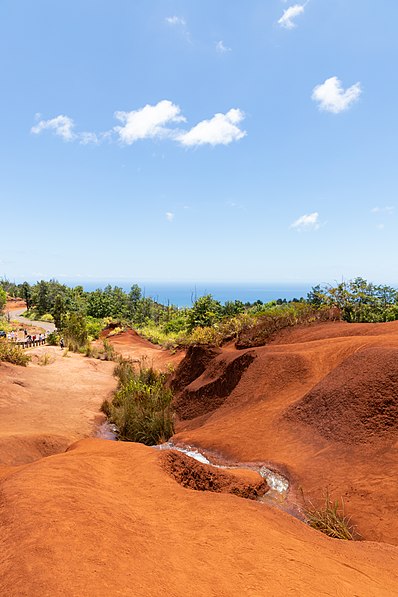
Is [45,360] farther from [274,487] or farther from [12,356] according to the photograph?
[274,487]

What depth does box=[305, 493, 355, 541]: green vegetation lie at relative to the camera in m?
4.64

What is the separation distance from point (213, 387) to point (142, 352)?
661 inches

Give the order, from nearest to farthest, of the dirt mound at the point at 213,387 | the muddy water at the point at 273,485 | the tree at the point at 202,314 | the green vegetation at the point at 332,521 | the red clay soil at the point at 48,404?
the green vegetation at the point at 332,521 → the muddy water at the point at 273,485 → the red clay soil at the point at 48,404 → the dirt mound at the point at 213,387 → the tree at the point at 202,314

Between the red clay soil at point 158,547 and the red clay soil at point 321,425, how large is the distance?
1.54 meters

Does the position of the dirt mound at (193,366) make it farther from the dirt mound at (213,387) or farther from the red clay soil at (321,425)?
the red clay soil at (321,425)

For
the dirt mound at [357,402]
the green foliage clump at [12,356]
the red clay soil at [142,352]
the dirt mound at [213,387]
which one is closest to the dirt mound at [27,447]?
the dirt mound at [213,387]

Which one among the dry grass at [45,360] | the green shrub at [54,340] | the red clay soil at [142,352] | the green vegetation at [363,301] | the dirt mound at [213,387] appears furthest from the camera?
the green shrub at [54,340]

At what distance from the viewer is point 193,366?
574 inches

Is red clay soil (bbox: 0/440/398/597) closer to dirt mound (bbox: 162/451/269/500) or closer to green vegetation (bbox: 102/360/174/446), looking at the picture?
dirt mound (bbox: 162/451/269/500)

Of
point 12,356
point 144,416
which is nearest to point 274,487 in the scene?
point 144,416

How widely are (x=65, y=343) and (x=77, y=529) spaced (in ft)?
83.1

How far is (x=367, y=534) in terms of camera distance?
471 centimetres

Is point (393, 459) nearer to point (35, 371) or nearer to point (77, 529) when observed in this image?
point (77, 529)

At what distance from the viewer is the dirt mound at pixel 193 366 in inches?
561
